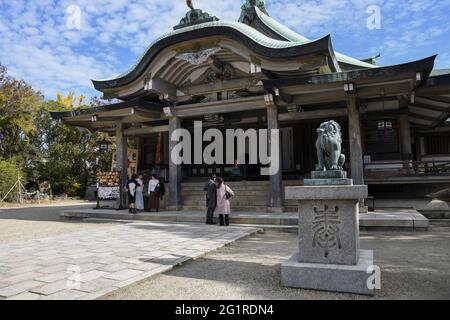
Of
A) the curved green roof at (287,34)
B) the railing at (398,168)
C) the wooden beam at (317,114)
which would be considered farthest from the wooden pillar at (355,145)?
the curved green roof at (287,34)

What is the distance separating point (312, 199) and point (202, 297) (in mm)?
1907

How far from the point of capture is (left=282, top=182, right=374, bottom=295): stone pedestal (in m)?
4.34

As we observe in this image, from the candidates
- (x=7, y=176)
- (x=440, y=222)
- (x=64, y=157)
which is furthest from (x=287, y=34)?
(x=64, y=157)

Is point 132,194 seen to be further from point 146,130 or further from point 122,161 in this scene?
point 146,130

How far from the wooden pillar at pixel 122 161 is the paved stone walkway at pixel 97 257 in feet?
16.0

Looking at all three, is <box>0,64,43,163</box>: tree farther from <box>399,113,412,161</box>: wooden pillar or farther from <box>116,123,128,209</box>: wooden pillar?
<box>399,113,412,161</box>: wooden pillar

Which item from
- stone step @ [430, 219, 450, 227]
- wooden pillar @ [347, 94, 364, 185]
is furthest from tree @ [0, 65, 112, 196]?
stone step @ [430, 219, 450, 227]

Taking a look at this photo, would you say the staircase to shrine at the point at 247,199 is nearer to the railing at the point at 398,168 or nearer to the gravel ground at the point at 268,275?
the railing at the point at 398,168

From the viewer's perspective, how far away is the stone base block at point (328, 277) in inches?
167

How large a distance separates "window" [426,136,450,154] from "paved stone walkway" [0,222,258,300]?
13.0 meters

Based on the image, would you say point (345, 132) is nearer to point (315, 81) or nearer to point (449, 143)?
point (315, 81)

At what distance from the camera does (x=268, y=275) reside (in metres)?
5.16

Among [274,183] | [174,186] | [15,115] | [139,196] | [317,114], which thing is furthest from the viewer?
[15,115]

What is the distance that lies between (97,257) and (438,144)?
17.6 meters
